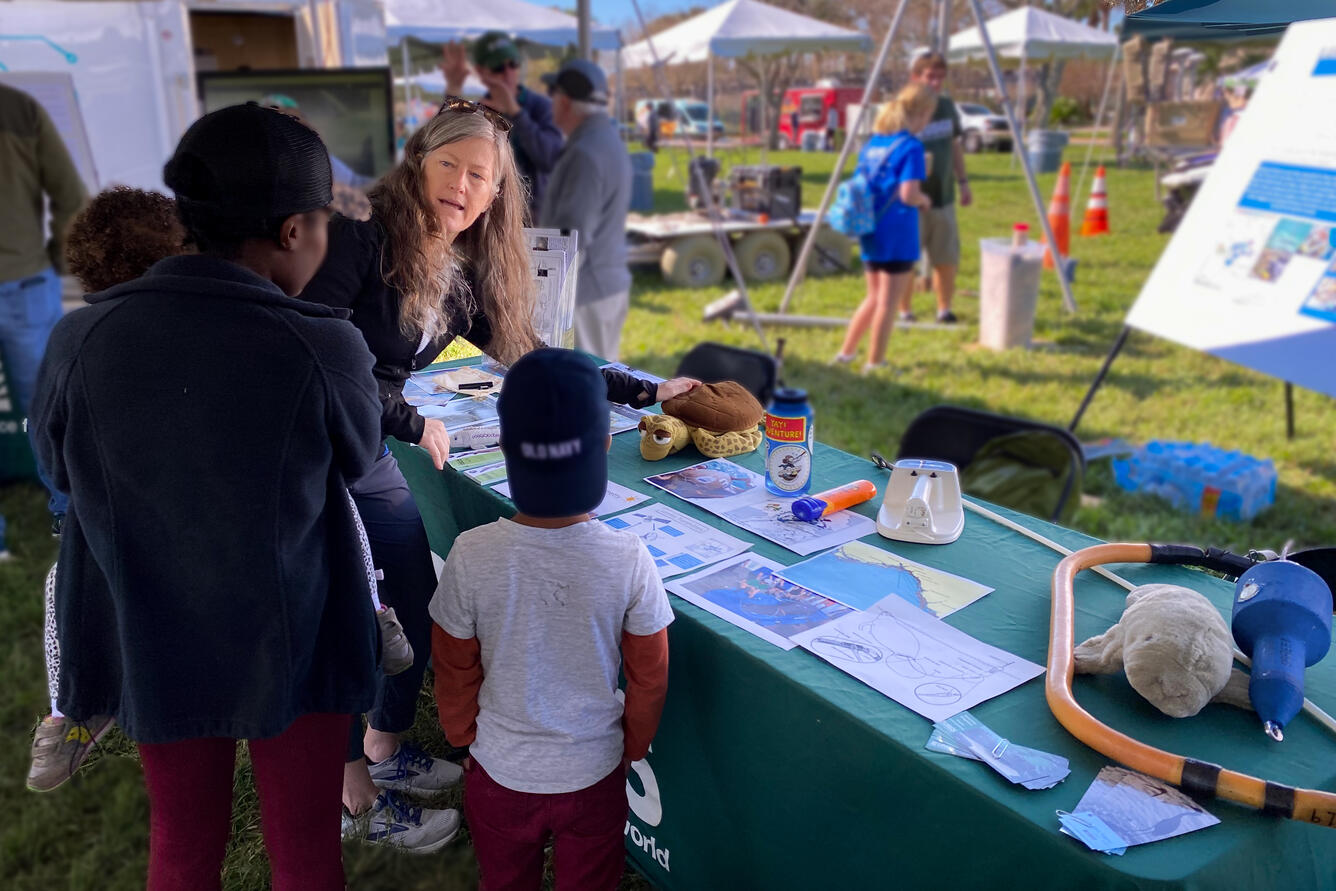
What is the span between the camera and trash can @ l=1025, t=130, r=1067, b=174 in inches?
693

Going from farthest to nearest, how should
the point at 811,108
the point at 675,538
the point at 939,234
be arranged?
the point at 811,108
the point at 939,234
the point at 675,538

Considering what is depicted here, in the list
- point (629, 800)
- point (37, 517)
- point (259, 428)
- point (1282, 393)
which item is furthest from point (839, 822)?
point (1282, 393)

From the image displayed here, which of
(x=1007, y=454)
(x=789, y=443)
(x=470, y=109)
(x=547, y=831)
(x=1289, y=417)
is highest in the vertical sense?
(x=470, y=109)

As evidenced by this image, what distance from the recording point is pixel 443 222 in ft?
6.54

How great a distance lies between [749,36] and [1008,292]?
7.79m

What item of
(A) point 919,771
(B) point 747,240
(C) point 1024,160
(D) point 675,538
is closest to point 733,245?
(B) point 747,240

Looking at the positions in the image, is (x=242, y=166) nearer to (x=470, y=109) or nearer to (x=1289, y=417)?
(x=470, y=109)

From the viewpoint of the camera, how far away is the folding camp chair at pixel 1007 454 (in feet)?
9.02

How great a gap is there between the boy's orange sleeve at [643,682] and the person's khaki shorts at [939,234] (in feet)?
17.5

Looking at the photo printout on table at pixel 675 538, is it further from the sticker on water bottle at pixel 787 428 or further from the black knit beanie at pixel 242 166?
the black knit beanie at pixel 242 166

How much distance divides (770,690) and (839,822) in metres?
0.21

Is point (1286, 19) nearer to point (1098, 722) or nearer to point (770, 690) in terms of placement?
point (1098, 722)

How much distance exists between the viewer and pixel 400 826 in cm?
210

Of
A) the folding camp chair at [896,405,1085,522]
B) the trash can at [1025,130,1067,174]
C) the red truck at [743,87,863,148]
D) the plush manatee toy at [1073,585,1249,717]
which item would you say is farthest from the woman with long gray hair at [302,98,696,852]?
the red truck at [743,87,863,148]
